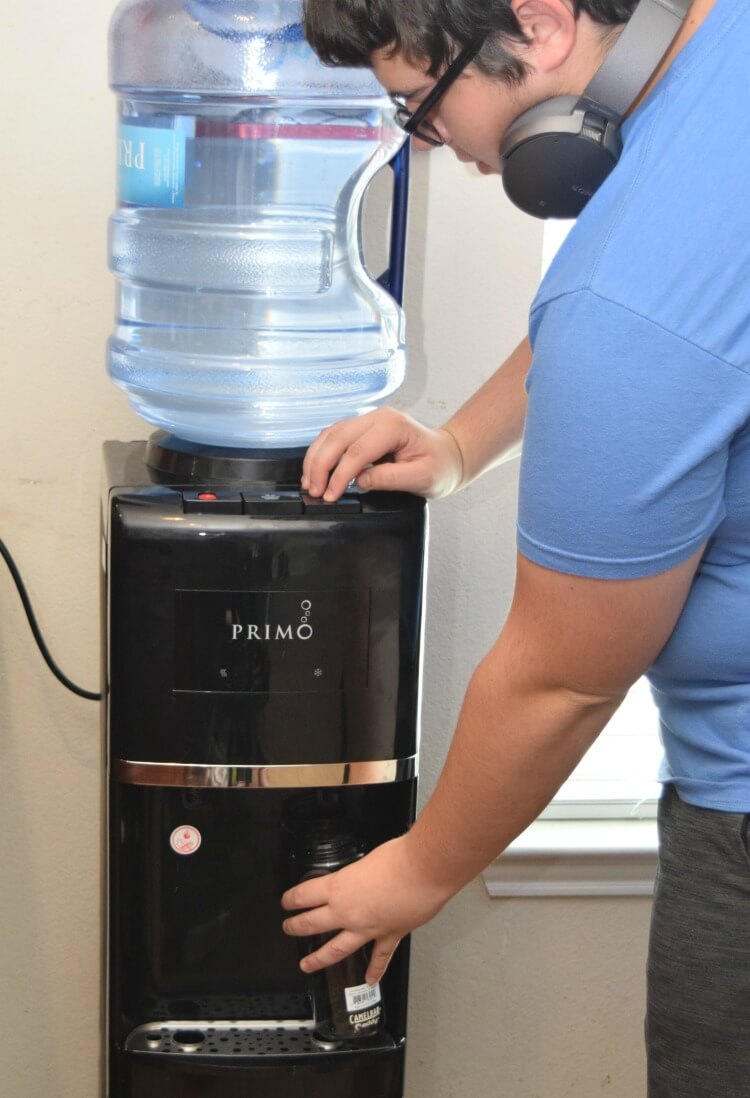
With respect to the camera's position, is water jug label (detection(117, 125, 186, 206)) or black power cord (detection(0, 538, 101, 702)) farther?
black power cord (detection(0, 538, 101, 702))

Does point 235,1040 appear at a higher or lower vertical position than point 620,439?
lower

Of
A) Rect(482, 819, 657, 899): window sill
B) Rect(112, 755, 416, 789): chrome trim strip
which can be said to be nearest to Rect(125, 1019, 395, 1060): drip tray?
Rect(112, 755, 416, 789): chrome trim strip

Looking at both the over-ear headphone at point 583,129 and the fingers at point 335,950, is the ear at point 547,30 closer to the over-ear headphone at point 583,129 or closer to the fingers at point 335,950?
the over-ear headphone at point 583,129

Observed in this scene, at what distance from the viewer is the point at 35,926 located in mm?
1634

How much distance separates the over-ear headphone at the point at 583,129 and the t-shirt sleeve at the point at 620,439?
0.41ft

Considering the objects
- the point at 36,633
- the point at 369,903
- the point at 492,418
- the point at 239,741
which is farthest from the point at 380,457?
the point at 36,633

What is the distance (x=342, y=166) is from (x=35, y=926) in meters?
1.03

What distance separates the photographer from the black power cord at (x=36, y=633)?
150 centimetres

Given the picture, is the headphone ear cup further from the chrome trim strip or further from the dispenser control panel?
the chrome trim strip

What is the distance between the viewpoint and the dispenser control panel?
1.01 metres

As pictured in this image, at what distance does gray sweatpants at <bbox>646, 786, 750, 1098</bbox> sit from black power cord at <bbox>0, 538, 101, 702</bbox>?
819 mm

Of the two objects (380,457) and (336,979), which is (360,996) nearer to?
(336,979)

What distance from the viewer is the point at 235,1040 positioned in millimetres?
1111

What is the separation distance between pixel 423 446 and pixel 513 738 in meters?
0.38
